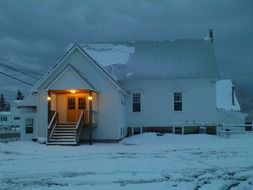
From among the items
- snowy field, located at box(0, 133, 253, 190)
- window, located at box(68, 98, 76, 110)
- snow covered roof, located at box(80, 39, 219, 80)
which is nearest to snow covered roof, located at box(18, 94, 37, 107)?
window, located at box(68, 98, 76, 110)

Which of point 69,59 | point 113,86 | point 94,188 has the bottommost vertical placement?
point 94,188

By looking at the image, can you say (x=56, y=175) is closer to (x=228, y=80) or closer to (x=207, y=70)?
(x=207, y=70)

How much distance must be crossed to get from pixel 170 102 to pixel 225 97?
50.1ft

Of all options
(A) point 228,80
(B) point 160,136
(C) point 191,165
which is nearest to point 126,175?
(C) point 191,165

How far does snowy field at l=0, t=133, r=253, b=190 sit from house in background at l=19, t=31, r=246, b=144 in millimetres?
7648

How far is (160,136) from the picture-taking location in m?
32.7

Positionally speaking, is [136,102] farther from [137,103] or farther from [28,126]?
[28,126]

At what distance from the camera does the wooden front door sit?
31.6 meters

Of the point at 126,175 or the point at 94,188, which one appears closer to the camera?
the point at 94,188

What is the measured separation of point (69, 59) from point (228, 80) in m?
25.3

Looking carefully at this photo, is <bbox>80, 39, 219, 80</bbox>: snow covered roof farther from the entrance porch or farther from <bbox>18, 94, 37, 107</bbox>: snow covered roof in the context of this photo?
<bbox>18, 94, 37, 107</bbox>: snow covered roof

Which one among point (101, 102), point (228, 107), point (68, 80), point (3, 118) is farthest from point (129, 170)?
point (3, 118)

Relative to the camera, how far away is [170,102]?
35.6 metres

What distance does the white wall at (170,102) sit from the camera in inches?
1396
